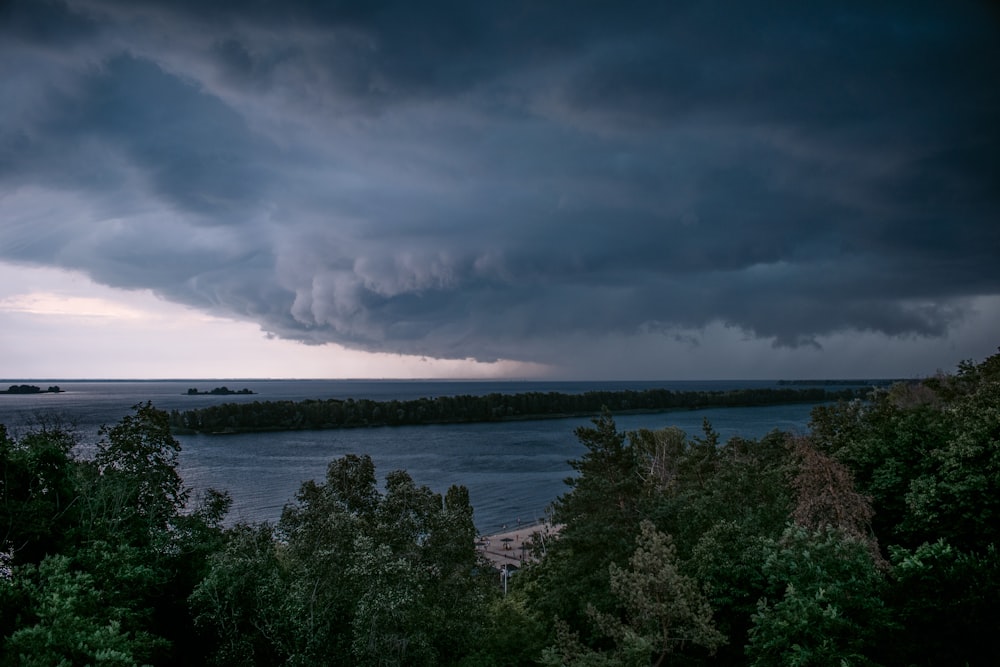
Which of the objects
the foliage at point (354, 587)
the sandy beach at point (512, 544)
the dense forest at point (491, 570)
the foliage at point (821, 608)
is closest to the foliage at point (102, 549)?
the dense forest at point (491, 570)

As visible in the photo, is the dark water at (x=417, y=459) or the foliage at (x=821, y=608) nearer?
the foliage at (x=821, y=608)

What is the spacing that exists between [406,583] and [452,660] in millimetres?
4562

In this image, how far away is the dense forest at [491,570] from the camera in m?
15.9

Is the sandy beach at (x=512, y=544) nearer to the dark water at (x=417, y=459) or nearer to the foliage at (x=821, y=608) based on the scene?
the dark water at (x=417, y=459)

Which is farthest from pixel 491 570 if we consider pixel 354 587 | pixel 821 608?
pixel 821 608

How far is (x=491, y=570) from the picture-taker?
23.6 metres

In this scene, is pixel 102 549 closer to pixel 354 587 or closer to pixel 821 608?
pixel 354 587

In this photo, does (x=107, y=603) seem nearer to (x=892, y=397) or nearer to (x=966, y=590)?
(x=966, y=590)

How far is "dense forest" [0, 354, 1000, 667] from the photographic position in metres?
15.9

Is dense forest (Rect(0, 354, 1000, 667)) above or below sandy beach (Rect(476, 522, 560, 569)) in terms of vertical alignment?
above

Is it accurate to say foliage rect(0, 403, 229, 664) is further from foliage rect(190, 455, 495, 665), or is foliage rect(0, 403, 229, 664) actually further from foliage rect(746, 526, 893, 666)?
foliage rect(746, 526, 893, 666)

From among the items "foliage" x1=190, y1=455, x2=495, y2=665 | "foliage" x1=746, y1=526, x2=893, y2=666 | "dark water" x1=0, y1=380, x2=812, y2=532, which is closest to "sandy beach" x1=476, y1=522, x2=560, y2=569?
"dark water" x1=0, y1=380, x2=812, y2=532

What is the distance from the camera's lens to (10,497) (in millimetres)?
21141

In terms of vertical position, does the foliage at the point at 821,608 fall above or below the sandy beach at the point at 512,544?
above
